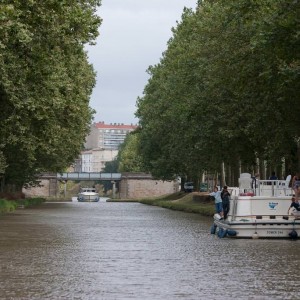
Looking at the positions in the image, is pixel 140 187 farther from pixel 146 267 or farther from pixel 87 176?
pixel 146 267

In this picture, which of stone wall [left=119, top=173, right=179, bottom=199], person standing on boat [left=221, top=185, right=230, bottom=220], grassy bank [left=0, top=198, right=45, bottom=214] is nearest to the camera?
person standing on boat [left=221, top=185, right=230, bottom=220]

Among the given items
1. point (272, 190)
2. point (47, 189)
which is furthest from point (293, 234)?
point (47, 189)

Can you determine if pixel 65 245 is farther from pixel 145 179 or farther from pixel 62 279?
pixel 145 179

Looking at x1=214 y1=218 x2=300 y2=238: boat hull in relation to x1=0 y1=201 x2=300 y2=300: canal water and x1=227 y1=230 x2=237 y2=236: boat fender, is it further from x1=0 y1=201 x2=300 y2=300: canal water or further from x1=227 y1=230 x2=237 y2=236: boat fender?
x1=0 y1=201 x2=300 y2=300: canal water

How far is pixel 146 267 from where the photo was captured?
73.6 feet

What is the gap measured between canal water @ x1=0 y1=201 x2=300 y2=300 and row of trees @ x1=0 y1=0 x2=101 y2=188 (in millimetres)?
8056

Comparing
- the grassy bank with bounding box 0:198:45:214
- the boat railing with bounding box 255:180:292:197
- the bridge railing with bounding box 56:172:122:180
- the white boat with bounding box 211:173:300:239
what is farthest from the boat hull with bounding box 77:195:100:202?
the white boat with bounding box 211:173:300:239

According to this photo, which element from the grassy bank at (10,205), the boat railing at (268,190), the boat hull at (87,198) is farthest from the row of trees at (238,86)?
the boat hull at (87,198)

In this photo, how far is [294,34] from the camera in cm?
3575

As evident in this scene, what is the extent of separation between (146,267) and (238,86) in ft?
83.3

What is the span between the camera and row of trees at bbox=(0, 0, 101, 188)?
37219 millimetres

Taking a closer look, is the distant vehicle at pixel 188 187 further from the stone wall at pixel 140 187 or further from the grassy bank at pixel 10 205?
the stone wall at pixel 140 187

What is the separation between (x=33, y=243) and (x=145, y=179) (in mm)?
144116

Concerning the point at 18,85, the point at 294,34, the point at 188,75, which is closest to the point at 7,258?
the point at 294,34
